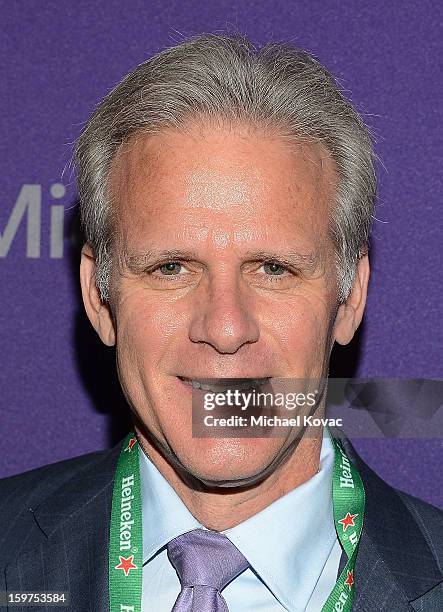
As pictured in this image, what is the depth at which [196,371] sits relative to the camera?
1704mm

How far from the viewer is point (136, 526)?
183 centimetres

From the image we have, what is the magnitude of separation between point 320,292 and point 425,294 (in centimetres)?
65

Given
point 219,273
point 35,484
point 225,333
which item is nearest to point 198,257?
point 219,273

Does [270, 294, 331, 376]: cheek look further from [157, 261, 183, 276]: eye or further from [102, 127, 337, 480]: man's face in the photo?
[157, 261, 183, 276]: eye

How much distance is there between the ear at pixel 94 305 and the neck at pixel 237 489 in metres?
0.23

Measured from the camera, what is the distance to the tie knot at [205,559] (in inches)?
67.3

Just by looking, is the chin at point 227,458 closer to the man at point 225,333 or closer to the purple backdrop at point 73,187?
the man at point 225,333

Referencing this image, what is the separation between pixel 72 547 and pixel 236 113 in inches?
34.3

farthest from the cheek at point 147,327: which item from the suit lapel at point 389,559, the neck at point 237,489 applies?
the suit lapel at point 389,559

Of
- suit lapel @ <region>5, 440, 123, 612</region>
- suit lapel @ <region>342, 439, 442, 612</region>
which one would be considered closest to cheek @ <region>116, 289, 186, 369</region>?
suit lapel @ <region>5, 440, 123, 612</region>

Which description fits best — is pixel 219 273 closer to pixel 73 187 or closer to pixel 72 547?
pixel 72 547

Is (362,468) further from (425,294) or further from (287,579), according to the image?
(425,294)

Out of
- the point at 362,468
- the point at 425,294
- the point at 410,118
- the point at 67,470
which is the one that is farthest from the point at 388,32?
the point at 67,470

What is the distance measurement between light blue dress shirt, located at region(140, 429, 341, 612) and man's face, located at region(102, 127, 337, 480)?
5.1 inches
